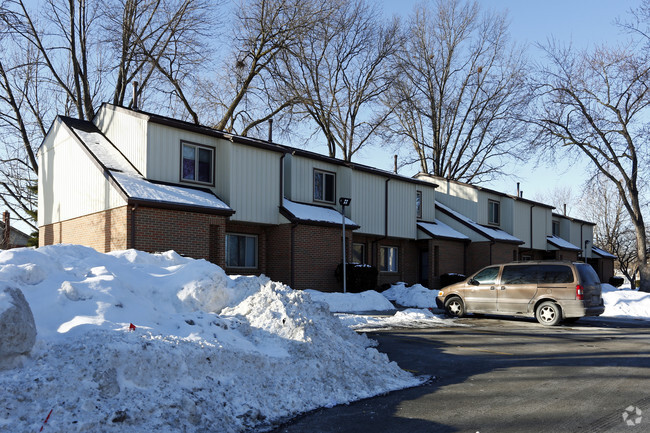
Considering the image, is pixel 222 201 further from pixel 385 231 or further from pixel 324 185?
pixel 385 231

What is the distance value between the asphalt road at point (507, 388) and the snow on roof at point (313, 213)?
9.09 metres

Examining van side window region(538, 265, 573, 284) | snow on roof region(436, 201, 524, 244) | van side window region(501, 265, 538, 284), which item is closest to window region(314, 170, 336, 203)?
van side window region(501, 265, 538, 284)

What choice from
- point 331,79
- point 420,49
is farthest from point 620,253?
point 331,79

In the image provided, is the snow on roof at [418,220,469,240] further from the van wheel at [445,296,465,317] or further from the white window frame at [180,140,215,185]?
the white window frame at [180,140,215,185]

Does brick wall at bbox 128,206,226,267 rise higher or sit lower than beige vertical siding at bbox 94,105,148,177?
lower

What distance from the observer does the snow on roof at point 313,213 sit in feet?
Result: 71.2

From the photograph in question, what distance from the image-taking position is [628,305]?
70.2ft

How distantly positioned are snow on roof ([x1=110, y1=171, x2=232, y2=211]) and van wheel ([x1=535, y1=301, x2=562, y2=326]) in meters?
10.2

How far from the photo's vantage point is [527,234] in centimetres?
3788

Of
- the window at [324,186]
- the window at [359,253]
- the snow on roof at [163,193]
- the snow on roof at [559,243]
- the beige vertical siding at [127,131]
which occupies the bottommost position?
the window at [359,253]

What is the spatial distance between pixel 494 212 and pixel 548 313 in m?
20.7

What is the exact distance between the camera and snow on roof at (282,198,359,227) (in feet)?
71.2

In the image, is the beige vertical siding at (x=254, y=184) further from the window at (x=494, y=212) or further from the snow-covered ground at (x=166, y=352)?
the window at (x=494, y=212)

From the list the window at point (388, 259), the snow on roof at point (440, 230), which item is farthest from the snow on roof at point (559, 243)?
the window at point (388, 259)
